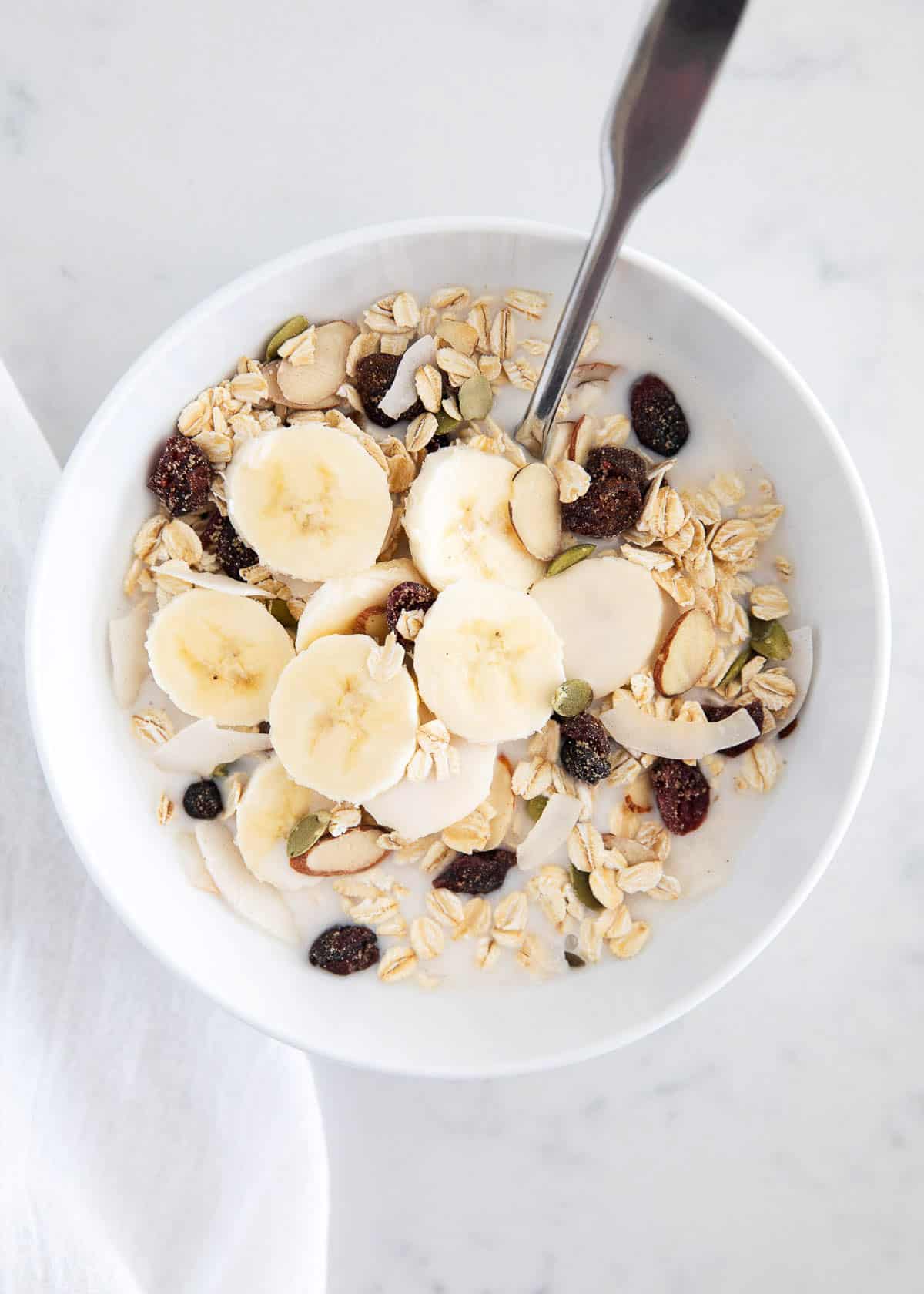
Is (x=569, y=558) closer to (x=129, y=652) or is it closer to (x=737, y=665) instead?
(x=737, y=665)

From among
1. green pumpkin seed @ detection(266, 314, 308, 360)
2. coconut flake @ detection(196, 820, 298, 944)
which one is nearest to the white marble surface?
green pumpkin seed @ detection(266, 314, 308, 360)

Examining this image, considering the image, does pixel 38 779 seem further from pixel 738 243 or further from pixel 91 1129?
pixel 738 243

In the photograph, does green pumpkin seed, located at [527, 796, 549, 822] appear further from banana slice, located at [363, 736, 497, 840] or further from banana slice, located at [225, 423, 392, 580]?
banana slice, located at [225, 423, 392, 580]

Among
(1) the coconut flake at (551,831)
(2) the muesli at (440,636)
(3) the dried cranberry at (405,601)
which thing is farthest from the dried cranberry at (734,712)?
(3) the dried cranberry at (405,601)

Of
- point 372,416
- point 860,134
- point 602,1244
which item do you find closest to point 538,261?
point 372,416

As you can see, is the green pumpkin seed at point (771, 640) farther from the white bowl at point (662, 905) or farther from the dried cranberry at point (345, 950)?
the dried cranberry at point (345, 950)
